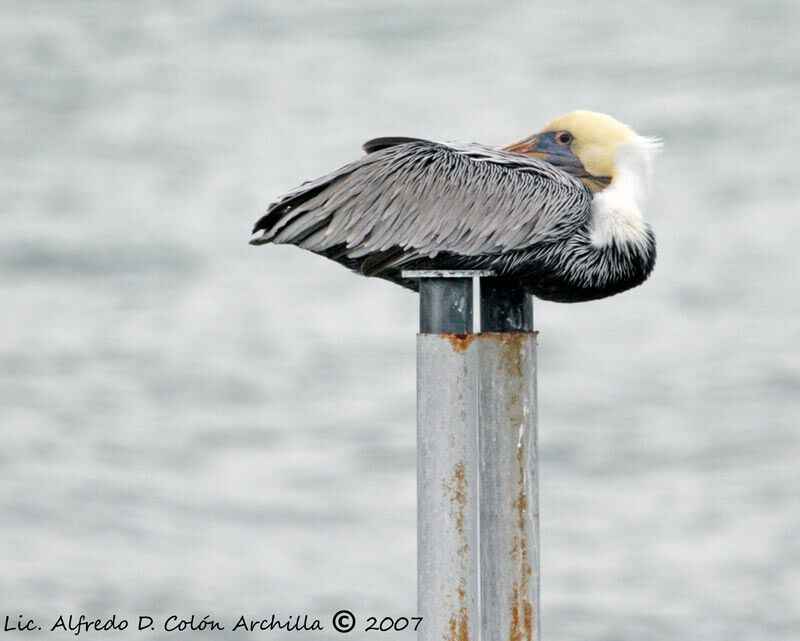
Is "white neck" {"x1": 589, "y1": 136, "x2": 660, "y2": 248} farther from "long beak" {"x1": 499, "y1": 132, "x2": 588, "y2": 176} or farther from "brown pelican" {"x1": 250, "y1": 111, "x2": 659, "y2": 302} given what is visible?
"long beak" {"x1": 499, "y1": 132, "x2": 588, "y2": 176}

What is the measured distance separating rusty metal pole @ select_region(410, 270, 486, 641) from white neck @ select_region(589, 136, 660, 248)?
53 centimetres

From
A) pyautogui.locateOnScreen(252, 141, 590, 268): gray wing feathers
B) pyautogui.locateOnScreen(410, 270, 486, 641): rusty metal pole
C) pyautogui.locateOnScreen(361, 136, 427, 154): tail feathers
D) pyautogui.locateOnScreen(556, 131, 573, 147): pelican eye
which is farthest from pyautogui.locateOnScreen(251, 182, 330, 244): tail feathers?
pyautogui.locateOnScreen(556, 131, 573, 147): pelican eye

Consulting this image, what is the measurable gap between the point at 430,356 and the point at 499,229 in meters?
0.45

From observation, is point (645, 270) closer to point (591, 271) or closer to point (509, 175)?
point (591, 271)

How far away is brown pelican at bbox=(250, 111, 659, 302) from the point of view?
356cm

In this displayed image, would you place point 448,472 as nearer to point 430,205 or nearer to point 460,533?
point 460,533

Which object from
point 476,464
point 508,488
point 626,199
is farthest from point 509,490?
point 626,199

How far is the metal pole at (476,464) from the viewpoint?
3375 mm

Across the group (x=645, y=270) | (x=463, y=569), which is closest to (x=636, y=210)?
(x=645, y=270)

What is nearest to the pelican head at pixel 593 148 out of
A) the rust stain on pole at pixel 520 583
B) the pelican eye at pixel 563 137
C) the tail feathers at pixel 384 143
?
the pelican eye at pixel 563 137

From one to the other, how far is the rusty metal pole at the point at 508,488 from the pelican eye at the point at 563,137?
722mm

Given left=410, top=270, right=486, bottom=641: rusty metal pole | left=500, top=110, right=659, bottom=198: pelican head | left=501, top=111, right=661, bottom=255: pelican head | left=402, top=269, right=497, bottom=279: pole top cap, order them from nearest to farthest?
left=410, top=270, right=486, bottom=641: rusty metal pole < left=402, top=269, right=497, bottom=279: pole top cap < left=501, top=111, right=661, bottom=255: pelican head < left=500, top=110, right=659, bottom=198: pelican head

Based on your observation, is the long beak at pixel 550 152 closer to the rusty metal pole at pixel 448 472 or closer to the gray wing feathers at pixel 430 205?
the gray wing feathers at pixel 430 205

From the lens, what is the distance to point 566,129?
397cm
